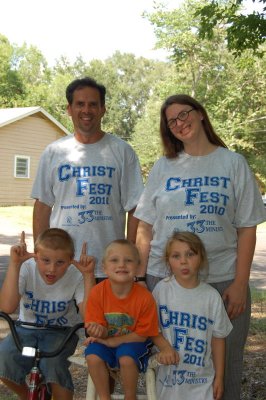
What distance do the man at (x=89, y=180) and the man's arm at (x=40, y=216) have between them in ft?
0.13

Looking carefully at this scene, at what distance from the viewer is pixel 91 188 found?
11.4 feet

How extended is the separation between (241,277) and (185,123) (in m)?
0.89

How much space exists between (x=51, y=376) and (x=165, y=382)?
599mm

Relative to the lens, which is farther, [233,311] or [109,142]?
[109,142]

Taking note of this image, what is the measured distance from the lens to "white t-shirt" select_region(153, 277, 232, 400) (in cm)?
288

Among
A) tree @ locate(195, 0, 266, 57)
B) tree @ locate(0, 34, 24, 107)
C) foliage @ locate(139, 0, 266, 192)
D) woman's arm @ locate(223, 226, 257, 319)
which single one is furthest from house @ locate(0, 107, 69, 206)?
woman's arm @ locate(223, 226, 257, 319)

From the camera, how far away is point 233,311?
2988 mm

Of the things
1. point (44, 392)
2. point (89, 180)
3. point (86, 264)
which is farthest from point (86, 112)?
point (44, 392)

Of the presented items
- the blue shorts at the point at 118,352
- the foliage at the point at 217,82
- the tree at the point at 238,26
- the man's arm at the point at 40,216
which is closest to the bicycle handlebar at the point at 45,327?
the blue shorts at the point at 118,352

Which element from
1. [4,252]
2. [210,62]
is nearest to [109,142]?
[4,252]

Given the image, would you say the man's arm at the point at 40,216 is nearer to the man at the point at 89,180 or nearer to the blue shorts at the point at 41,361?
the man at the point at 89,180

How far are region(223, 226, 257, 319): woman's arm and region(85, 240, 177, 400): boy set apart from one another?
1.39ft

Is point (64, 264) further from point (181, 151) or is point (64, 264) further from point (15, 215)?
point (15, 215)

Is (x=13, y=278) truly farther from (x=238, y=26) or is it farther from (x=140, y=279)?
(x=238, y=26)
